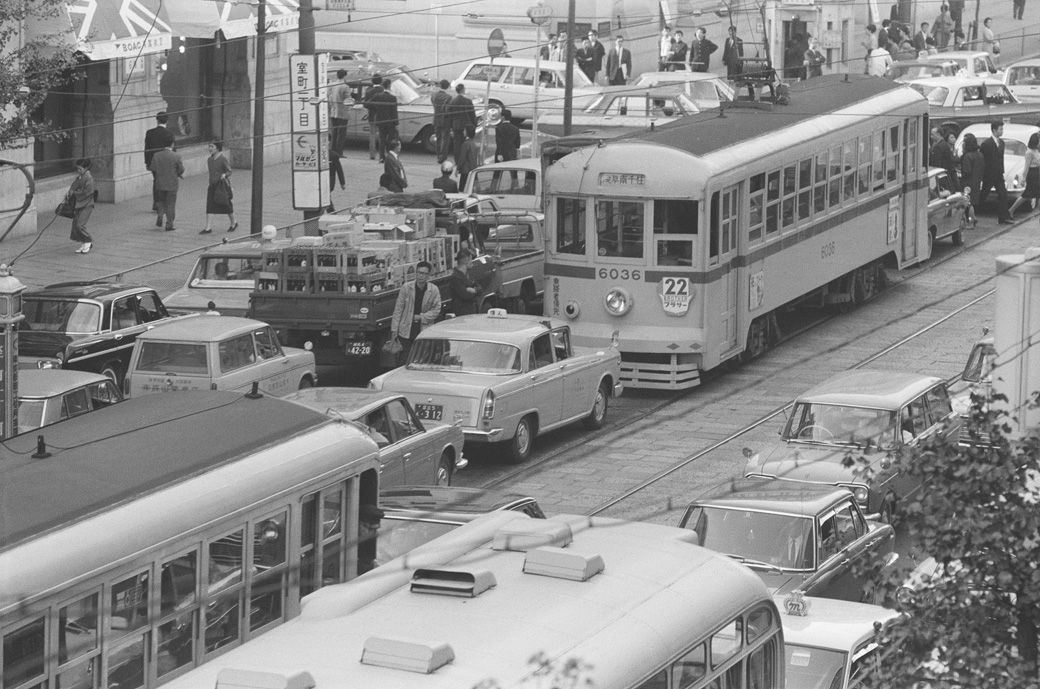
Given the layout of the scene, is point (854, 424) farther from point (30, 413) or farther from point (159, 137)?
point (159, 137)

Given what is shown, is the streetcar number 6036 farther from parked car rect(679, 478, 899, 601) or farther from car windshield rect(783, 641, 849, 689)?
car windshield rect(783, 641, 849, 689)

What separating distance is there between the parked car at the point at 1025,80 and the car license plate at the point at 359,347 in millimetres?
27805

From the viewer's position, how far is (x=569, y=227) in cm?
2134

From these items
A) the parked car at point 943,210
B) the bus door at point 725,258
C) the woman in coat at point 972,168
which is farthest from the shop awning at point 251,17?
the bus door at point 725,258

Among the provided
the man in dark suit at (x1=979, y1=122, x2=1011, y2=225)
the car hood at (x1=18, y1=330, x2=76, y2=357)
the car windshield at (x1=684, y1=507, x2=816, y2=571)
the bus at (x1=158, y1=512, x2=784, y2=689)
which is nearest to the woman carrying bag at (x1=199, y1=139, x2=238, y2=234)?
the car hood at (x1=18, y1=330, x2=76, y2=357)

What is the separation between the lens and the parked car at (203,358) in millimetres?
17969

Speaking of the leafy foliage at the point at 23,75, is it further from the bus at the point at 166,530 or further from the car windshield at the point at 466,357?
the bus at the point at 166,530

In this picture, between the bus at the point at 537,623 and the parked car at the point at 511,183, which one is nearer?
the bus at the point at 537,623

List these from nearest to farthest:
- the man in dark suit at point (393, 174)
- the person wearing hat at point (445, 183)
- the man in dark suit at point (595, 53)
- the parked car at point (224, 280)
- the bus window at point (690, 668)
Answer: the bus window at point (690, 668) < the parked car at point (224, 280) < the person wearing hat at point (445, 183) < the man in dark suit at point (393, 174) < the man in dark suit at point (595, 53)

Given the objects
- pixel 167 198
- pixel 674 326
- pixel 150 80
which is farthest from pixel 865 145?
pixel 150 80

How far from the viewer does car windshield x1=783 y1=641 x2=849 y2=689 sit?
1042cm

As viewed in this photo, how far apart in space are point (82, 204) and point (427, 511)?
16540mm

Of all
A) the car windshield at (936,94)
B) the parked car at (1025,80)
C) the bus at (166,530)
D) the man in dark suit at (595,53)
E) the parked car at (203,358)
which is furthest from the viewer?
the man in dark suit at (595,53)

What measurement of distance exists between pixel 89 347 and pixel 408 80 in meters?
22.3
